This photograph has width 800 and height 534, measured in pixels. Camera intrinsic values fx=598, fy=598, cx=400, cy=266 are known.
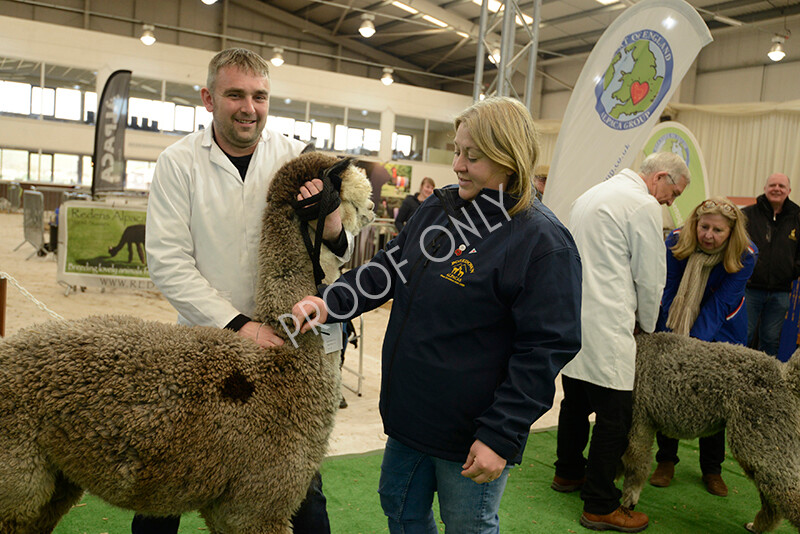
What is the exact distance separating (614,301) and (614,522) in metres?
1.32

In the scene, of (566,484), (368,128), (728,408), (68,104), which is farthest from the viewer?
(368,128)

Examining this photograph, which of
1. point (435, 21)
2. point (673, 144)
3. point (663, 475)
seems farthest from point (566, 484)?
point (435, 21)

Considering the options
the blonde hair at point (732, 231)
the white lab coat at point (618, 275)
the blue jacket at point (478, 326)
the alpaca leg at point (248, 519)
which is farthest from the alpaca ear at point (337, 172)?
the blonde hair at point (732, 231)

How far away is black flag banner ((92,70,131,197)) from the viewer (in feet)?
29.8

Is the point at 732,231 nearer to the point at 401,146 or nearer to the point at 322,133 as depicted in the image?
the point at 322,133

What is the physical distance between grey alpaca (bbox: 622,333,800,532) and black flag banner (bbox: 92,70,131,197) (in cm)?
843

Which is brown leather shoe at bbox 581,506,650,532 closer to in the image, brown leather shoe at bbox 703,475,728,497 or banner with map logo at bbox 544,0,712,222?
brown leather shoe at bbox 703,475,728,497

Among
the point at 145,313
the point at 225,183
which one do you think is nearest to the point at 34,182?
the point at 145,313

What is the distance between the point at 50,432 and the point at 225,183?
3.28 feet

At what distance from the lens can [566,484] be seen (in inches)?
158

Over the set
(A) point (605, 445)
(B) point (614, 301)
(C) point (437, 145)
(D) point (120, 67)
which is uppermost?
(D) point (120, 67)

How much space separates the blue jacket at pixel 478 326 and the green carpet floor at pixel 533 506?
1742mm

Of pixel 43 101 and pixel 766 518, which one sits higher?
pixel 43 101

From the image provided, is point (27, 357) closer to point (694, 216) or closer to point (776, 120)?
point (694, 216)
